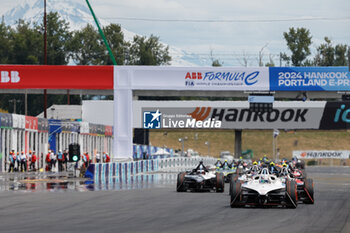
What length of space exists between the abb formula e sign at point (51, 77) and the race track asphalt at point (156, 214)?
16.4 metres

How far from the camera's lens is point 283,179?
74.9 ft

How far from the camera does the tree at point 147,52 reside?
135 meters

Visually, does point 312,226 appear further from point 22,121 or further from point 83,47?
point 83,47

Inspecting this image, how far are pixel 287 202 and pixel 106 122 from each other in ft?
175

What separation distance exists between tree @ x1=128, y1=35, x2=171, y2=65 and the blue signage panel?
90638 millimetres

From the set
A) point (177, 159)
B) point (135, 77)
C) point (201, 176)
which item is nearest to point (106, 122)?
point (177, 159)

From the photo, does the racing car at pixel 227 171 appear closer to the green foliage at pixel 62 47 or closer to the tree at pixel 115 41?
the green foliage at pixel 62 47

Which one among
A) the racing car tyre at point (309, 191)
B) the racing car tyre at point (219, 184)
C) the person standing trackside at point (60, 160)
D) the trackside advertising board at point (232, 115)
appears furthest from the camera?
the trackside advertising board at point (232, 115)

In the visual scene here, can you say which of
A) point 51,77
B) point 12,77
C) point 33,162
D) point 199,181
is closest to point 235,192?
point 199,181

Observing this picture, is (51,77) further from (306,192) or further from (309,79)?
(306,192)

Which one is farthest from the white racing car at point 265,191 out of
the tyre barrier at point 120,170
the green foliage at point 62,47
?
the green foliage at point 62,47

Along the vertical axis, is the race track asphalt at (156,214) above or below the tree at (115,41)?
below

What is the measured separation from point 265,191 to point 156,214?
3.61m

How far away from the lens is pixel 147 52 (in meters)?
135
